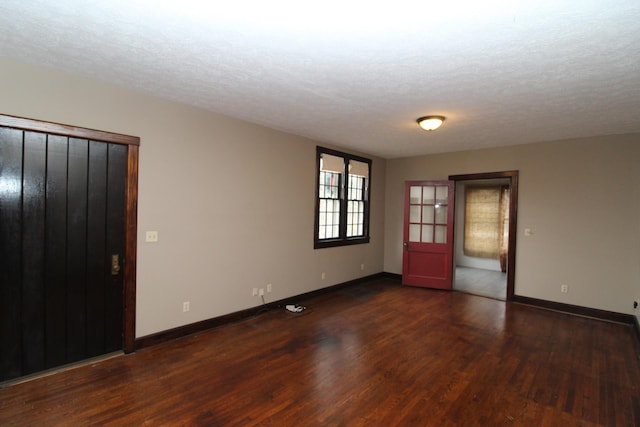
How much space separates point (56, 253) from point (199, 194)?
1.40 m

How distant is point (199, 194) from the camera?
3623mm

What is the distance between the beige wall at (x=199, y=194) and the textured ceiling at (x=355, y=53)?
0.75 ft

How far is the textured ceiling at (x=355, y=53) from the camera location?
5.90ft

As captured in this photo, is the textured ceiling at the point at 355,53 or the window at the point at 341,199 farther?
the window at the point at 341,199

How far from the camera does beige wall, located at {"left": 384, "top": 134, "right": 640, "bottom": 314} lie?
4332 millimetres

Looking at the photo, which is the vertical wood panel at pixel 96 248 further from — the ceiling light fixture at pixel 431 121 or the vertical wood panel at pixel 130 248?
the ceiling light fixture at pixel 431 121

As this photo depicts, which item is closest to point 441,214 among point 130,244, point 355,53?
point 355,53

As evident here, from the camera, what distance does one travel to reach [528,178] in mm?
5086

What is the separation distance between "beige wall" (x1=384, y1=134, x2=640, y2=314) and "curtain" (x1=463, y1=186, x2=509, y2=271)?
2.80 m

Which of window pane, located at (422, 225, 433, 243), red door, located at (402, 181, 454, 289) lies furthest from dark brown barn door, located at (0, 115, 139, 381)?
window pane, located at (422, 225, 433, 243)

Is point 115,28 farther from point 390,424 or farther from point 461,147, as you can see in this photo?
point 461,147

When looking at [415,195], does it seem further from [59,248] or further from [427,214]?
[59,248]

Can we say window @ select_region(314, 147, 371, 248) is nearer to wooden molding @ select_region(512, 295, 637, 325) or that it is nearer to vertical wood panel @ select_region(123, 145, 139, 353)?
vertical wood panel @ select_region(123, 145, 139, 353)

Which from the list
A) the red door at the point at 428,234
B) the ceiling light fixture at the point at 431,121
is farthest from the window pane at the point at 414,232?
the ceiling light fixture at the point at 431,121
